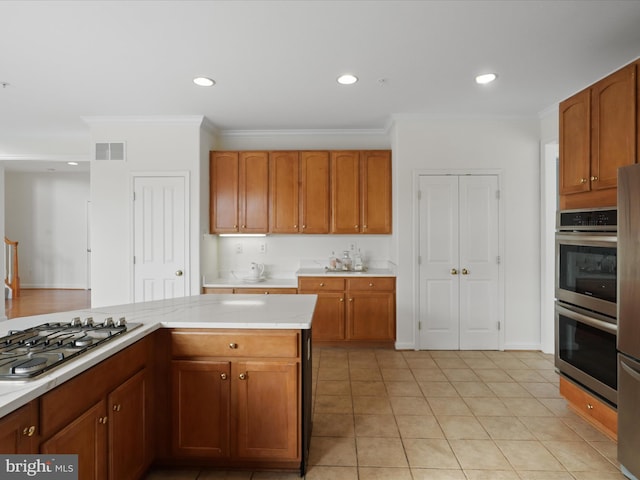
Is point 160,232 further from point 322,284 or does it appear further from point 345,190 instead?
point 345,190

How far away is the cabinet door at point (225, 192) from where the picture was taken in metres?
4.58

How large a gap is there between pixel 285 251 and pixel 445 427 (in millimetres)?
2939

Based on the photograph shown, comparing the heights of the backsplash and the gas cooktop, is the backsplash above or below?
above

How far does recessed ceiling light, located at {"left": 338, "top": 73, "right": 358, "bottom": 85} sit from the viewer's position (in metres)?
3.13

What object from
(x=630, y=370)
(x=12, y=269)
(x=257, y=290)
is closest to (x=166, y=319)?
(x=257, y=290)

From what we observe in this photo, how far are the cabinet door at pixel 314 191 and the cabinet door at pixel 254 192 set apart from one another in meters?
0.45

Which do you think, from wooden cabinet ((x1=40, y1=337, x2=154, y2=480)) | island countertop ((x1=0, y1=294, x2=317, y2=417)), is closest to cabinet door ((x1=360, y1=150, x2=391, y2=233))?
island countertop ((x1=0, y1=294, x2=317, y2=417))

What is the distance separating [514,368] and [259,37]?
371 cm

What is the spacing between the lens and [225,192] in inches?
181

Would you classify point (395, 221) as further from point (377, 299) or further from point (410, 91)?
point (410, 91)

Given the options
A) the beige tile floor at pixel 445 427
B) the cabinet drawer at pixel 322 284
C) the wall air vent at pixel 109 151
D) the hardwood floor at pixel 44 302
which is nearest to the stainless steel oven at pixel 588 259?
the beige tile floor at pixel 445 427

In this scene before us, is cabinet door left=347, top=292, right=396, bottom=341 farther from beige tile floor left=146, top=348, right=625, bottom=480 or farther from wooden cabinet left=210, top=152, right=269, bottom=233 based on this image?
wooden cabinet left=210, top=152, right=269, bottom=233

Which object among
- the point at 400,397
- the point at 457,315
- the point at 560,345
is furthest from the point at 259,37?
the point at 457,315

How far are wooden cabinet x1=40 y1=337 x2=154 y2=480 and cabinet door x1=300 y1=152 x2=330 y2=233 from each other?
Answer: 2815 millimetres
